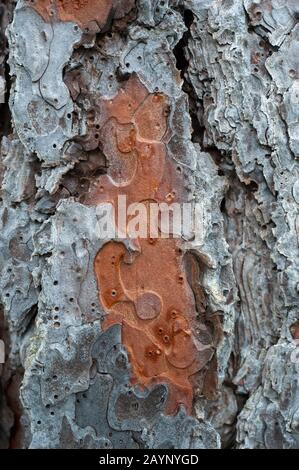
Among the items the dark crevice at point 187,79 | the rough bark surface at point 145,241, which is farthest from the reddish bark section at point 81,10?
the dark crevice at point 187,79

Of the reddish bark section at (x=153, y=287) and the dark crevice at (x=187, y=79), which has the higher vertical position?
the dark crevice at (x=187, y=79)

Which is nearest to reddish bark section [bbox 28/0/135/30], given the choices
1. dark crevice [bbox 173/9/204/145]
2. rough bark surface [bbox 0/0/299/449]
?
rough bark surface [bbox 0/0/299/449]

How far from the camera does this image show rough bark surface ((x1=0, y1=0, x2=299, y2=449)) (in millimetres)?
1611

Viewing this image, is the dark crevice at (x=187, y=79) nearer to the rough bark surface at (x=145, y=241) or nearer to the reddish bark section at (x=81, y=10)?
the rough bark surface at (x=145, y=241)

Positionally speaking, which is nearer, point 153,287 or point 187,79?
point 153,287

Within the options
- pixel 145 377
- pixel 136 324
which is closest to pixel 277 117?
pixel 136 324

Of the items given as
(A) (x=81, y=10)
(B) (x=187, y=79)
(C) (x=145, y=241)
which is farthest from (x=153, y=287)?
(A) (x=81, y=10)

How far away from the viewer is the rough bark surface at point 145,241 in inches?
63.4

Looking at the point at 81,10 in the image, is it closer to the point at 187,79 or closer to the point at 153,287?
the point at 187,79

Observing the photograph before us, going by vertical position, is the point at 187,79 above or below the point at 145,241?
above

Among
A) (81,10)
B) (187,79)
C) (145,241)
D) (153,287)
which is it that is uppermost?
(81,10)

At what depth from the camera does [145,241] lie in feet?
5.36

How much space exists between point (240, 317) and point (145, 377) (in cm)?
30

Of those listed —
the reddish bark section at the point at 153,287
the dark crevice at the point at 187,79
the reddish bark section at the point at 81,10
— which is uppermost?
the reddish bark section at the point at 81,10
